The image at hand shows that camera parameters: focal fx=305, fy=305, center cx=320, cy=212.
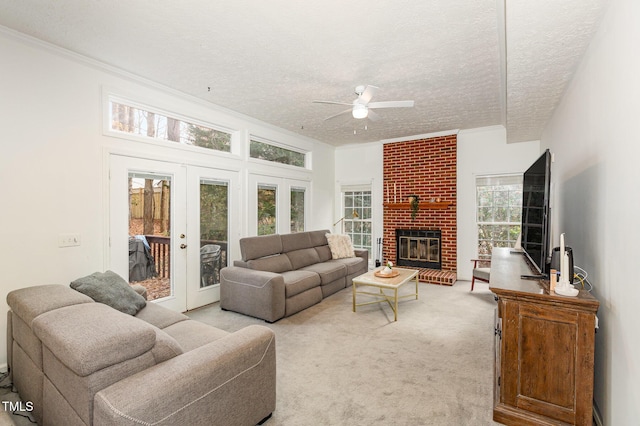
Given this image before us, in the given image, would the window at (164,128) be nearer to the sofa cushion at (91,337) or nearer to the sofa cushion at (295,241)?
the sofa cushion at (295,241)

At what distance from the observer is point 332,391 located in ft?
7.59

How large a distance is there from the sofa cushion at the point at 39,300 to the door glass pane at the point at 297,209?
426cm

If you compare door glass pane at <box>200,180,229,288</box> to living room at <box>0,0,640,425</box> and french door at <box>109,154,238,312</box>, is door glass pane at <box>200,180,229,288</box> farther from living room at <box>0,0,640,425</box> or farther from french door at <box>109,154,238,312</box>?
living room at <box>0,0,640,425</box>

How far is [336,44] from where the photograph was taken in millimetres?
2824

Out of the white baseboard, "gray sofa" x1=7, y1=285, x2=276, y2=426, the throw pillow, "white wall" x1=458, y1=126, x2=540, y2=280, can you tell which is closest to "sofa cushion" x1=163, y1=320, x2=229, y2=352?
"gray sofa" x1=7, y1=285, x2=276, y2=426

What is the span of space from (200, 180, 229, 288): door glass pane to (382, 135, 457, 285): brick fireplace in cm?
349

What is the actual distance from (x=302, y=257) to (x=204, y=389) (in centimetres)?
362

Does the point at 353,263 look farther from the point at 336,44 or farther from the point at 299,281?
the point at 336,44

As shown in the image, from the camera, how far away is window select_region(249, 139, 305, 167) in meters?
5.32

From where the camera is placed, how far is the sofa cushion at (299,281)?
3.89 meters

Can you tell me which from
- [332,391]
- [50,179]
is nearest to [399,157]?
[332,391]

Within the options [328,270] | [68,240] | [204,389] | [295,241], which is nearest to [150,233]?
[68,240]

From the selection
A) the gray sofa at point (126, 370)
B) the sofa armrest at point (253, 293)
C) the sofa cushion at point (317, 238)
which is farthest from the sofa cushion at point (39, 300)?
the sofa cushion at point (317, 238)

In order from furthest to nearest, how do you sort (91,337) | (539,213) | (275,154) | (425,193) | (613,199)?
(425,193), (275,154), (539,213), (613,199), (91,337)
